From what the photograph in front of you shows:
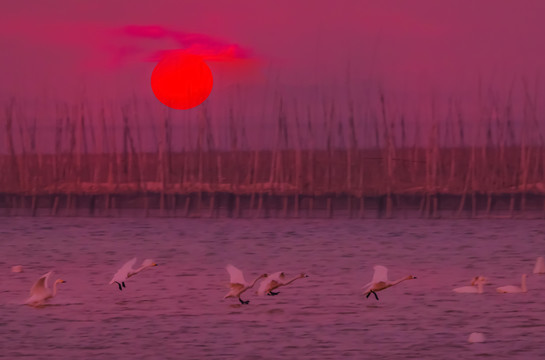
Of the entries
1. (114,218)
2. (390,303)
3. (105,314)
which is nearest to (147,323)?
(105,314)

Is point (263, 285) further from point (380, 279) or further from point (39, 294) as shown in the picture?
point (39, 294)

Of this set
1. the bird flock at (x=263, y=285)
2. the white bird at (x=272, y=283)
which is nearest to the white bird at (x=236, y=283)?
the bird flock at (x=263, y=285)

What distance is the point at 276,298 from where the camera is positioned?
8.84 feet

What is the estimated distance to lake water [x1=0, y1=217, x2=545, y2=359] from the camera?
6.82 feet

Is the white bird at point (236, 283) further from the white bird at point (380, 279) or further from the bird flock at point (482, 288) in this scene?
the bird flock at point (482, 288)

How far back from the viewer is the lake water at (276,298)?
2.08 meters

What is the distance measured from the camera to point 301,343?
6.90 feet

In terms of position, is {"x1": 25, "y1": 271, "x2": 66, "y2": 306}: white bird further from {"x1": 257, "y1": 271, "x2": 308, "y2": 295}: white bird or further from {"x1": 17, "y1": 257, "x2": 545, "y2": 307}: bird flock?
{"x1": 257, "y1": 271, "x2": 308, "y2": 295}: white bird

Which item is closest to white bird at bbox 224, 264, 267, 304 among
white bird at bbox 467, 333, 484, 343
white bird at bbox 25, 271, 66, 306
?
white bird at bbox 25, 271, 66, 306

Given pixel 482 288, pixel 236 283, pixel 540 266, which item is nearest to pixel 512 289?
pixel 482 288

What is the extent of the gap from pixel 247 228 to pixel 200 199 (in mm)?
894

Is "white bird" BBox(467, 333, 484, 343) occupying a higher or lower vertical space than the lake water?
higher

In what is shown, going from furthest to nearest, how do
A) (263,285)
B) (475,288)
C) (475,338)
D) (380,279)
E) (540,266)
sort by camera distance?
(540,266), (475,288), (263,285), (380,279), (475,338)

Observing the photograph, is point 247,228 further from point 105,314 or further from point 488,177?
point 105,314
